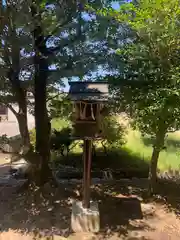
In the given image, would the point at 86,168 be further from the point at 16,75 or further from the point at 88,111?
the point at 16,75

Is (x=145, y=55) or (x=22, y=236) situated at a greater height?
(x=145, y=55)

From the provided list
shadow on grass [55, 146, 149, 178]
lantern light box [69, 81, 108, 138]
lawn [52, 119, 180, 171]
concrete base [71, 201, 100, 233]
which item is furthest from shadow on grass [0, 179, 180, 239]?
lawn [52, 119, 180, 171]

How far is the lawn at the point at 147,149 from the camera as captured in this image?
1047cm

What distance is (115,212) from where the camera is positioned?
6781 millimetres

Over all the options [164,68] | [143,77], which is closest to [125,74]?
[143,77]

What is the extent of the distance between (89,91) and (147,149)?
676 centimetres

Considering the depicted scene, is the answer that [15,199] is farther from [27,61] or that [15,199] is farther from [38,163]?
[27,61]

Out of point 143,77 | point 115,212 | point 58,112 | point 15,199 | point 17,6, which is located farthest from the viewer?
point 58,112

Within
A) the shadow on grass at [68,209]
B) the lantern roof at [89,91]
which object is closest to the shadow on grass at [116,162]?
the shadow on grass at [68,209]

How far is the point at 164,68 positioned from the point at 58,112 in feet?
13.0

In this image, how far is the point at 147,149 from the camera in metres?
12.0

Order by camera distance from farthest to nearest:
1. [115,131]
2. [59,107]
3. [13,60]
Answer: [115,131]
[59,107]
[13,60]

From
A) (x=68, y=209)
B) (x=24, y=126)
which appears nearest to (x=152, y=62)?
(x=24, y=126)

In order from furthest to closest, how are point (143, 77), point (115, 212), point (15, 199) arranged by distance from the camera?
point (15, 199) < point (115, 212) < point (143, 77)
